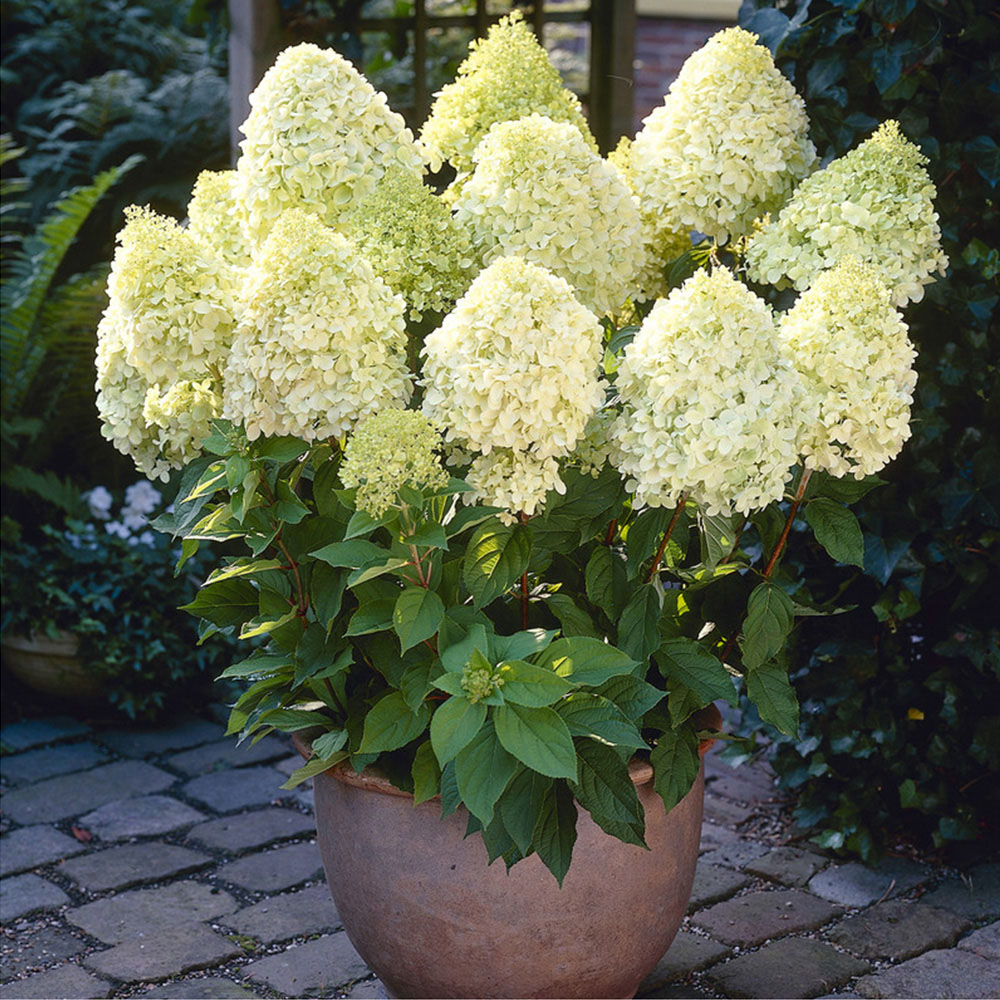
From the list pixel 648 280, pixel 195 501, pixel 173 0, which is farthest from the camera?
pixel 173 0

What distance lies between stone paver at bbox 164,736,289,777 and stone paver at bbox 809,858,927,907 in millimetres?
1467

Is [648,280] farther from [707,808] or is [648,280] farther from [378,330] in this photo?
[707,808]

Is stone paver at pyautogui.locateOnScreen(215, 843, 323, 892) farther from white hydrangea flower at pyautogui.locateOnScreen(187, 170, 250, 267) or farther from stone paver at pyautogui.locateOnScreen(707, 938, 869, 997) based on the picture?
white hydrangea flower at pyautogui.locateOnScreen(187, 170, 250, 267)

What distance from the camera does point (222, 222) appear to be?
2.13 metres

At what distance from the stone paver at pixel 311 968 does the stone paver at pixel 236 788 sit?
2.29ft

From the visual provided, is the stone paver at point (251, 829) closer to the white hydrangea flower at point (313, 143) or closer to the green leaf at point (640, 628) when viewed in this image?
the green leaf at point (640, 628)

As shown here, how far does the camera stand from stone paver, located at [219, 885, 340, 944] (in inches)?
104

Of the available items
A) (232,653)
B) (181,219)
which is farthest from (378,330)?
(181,219)

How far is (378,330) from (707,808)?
6.07ft

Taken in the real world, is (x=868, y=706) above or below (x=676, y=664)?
below

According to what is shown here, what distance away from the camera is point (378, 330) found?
178 cm

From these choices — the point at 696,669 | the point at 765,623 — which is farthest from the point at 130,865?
the point at 765,623

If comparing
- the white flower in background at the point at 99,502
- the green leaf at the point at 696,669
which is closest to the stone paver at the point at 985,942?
the green leaf at the point at 696,669

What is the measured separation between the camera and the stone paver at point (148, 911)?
2645 millimetres
